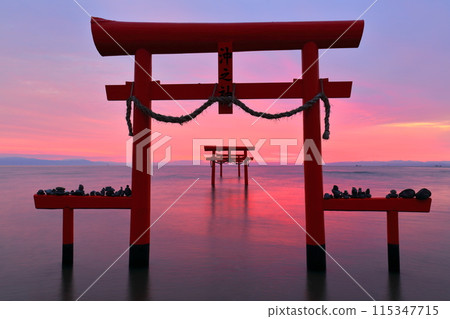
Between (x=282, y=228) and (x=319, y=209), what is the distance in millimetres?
3324

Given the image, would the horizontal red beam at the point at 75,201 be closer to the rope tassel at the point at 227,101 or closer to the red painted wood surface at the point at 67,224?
the red painted wood surface at the point at 67,224

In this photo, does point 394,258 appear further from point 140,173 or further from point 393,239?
point 140,173

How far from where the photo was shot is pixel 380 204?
361 centimetres

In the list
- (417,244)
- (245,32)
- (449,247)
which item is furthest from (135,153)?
(449,247)

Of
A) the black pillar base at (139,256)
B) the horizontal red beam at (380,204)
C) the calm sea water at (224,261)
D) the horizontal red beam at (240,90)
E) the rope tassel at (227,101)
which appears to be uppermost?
the horizontal red beam at (240,90)

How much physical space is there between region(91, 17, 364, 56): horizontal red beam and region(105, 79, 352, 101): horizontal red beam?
0.54 meters

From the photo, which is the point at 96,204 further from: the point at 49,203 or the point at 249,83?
the point at 249,83

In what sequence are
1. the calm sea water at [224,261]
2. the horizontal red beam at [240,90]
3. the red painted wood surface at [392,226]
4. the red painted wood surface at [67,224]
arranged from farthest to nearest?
the red painted wood surface at [67,224], the horizontal red beam at [240,90], the red painted wood surface at [392,226], the calm sea water at [224,261]

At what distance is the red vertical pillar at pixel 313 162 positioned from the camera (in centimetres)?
371

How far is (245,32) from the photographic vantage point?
12.3 ft

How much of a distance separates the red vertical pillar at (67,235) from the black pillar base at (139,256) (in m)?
0.93

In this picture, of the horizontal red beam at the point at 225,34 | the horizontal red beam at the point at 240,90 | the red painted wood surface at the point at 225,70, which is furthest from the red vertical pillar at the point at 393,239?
the red painted wood surface at the point at 225,70

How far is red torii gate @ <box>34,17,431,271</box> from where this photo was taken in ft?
12.2

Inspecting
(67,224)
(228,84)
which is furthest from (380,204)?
(67,224)
